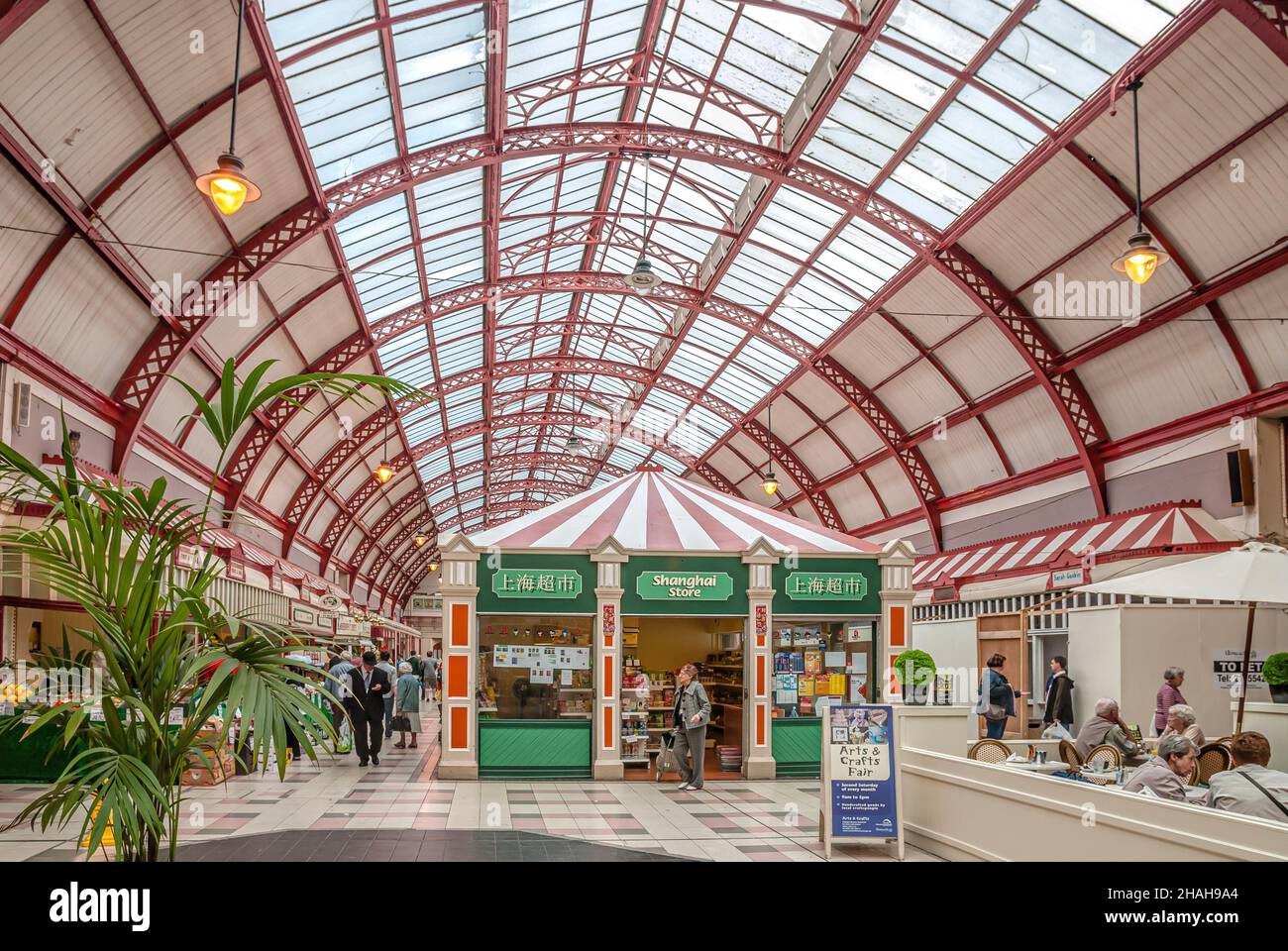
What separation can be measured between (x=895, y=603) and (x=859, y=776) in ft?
19.1

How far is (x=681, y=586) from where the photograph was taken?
44.8 feet

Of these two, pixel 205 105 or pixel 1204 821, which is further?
pixel 205 105

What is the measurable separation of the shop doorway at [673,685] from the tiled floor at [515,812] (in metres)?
0.94

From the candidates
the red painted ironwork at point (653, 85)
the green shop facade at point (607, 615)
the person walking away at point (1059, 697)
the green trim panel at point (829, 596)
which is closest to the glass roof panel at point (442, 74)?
the red painted ironwork at point (653, 85)

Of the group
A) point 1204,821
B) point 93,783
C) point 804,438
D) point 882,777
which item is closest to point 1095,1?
point 882,777

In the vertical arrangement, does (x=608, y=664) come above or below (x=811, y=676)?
above

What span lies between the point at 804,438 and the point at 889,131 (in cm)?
1456

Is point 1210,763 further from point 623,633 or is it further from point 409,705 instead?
point 409,705

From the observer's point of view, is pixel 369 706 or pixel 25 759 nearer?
pixel 25 759

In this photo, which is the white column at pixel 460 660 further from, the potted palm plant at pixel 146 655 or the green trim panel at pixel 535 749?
the potted palm plant at pixel 146 655

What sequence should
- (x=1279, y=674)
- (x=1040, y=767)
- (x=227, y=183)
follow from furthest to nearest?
(x=1279, y=674) < (x=227, y=183) < (x=1040, y=767)

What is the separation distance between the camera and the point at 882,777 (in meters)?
8.37

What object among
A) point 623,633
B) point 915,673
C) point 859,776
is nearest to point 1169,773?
point 859,776

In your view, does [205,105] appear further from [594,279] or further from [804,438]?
[804,438]
